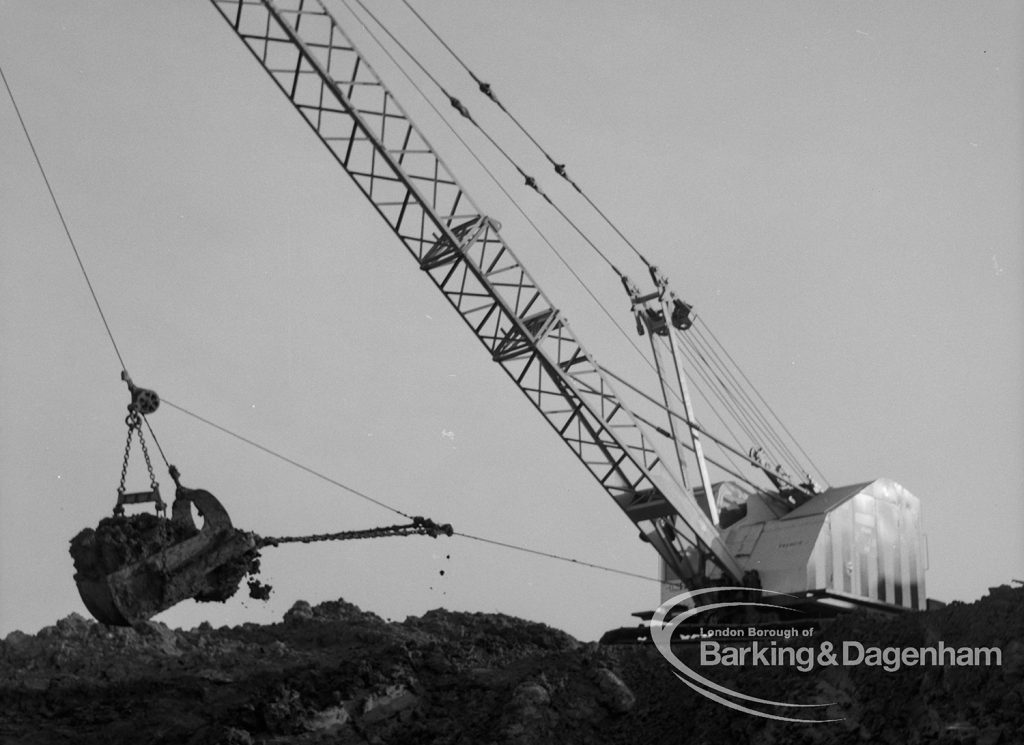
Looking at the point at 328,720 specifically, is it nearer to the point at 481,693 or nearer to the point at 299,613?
the point at 481,693

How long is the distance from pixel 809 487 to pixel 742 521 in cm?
145

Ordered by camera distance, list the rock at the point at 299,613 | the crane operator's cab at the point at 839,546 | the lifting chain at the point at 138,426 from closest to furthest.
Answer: the lifting chain at the point at 138,426 < the crane operator's cab at the point at 839,546 < the rock at the point at 299,613

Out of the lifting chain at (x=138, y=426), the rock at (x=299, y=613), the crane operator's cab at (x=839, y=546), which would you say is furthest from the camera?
→ the rock at (x=299, y=613)

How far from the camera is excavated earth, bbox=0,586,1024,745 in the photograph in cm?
1884

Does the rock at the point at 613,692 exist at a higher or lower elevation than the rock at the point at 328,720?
higher

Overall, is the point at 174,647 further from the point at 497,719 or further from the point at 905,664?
the point at 905,664

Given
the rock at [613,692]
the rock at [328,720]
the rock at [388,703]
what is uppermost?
the rock at [613,692]

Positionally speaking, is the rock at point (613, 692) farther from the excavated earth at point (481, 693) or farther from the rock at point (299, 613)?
the rock at point (299, 613)

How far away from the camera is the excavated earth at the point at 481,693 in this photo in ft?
61.8

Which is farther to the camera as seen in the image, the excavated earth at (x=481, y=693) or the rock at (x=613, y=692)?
the rock at (x=613, y=692)

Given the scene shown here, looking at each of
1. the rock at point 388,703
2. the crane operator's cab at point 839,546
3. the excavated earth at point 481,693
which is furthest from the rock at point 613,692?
the crane operator's cab at point 839,546

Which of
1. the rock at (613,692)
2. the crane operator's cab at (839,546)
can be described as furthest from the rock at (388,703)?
the crane operator's cab at (839,546)

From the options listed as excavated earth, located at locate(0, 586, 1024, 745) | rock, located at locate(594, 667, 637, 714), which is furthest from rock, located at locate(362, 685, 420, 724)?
rock, located at locate(594, 667, 637, 714)

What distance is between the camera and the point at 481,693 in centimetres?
2058
